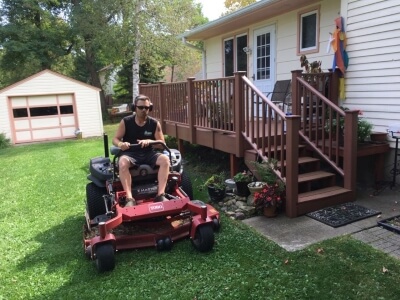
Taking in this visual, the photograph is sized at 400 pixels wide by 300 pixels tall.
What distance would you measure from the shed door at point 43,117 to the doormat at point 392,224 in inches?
597

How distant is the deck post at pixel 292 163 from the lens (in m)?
3.90

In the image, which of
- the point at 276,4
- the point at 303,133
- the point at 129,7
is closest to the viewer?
the point at 303,133

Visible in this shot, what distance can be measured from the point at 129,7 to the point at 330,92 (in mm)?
12271

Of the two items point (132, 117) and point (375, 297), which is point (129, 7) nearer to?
point (132, 117)

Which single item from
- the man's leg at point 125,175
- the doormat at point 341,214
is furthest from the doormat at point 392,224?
the man's leg at point 125,175

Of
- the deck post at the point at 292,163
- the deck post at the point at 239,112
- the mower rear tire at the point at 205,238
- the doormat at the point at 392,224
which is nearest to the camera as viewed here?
the mower rear tire at the point at 205,238

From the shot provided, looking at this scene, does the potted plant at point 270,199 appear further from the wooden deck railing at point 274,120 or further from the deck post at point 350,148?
the deck post at point 350,148

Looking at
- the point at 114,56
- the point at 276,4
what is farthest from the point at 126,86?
the point at 276,4

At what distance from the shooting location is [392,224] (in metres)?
3.60

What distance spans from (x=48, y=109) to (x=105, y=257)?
14.6 metres

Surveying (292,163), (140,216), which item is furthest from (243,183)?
(140,216)

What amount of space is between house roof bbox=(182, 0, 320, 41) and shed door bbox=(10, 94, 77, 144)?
887 centimetres

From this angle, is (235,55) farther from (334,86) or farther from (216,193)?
(216,193)

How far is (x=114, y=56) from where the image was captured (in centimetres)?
1692
